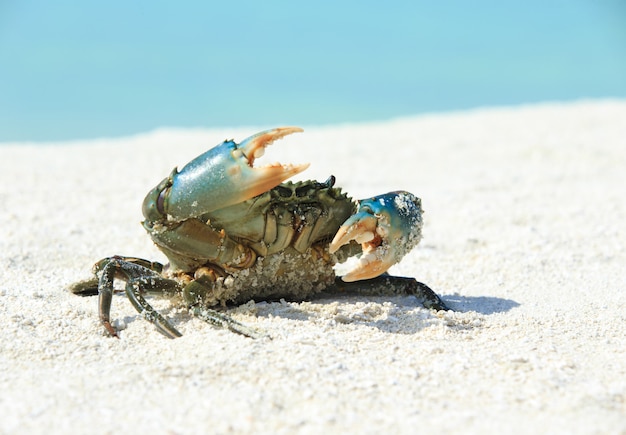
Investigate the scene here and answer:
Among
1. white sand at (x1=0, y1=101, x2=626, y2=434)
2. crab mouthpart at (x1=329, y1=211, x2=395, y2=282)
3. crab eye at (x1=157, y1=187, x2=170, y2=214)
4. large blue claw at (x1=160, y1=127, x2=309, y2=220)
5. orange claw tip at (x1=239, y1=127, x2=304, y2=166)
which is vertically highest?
orange claw tip at (x1=239, y1=127, x2=304, y2=166)

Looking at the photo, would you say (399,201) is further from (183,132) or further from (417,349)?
(183,132)

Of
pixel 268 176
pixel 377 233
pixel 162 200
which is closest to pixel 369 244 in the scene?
pixel 377 233

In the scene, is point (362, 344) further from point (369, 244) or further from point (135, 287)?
point (135, 287)

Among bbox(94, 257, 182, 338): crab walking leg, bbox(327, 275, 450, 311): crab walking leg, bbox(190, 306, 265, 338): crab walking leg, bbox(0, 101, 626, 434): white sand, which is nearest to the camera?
bbox(0, 101, 626, 434): white sand

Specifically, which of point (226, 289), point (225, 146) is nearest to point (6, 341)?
point (226, 289)

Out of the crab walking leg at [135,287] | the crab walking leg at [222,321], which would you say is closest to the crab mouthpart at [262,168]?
the crab walking leg at [222,321]

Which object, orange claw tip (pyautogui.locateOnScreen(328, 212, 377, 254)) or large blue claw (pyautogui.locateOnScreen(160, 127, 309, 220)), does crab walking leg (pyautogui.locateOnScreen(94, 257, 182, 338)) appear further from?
orange claw tip (pyautogui.locateOnScreen(328, 212, 377, 254))

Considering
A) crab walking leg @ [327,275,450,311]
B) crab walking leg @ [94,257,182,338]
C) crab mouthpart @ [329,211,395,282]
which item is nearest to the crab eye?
crab walking leg @ [94,257,182,338]

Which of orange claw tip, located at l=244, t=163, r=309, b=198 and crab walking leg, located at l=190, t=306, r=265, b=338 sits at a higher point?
orange claw tip, located at l=244, t=163, r=309, b=198
